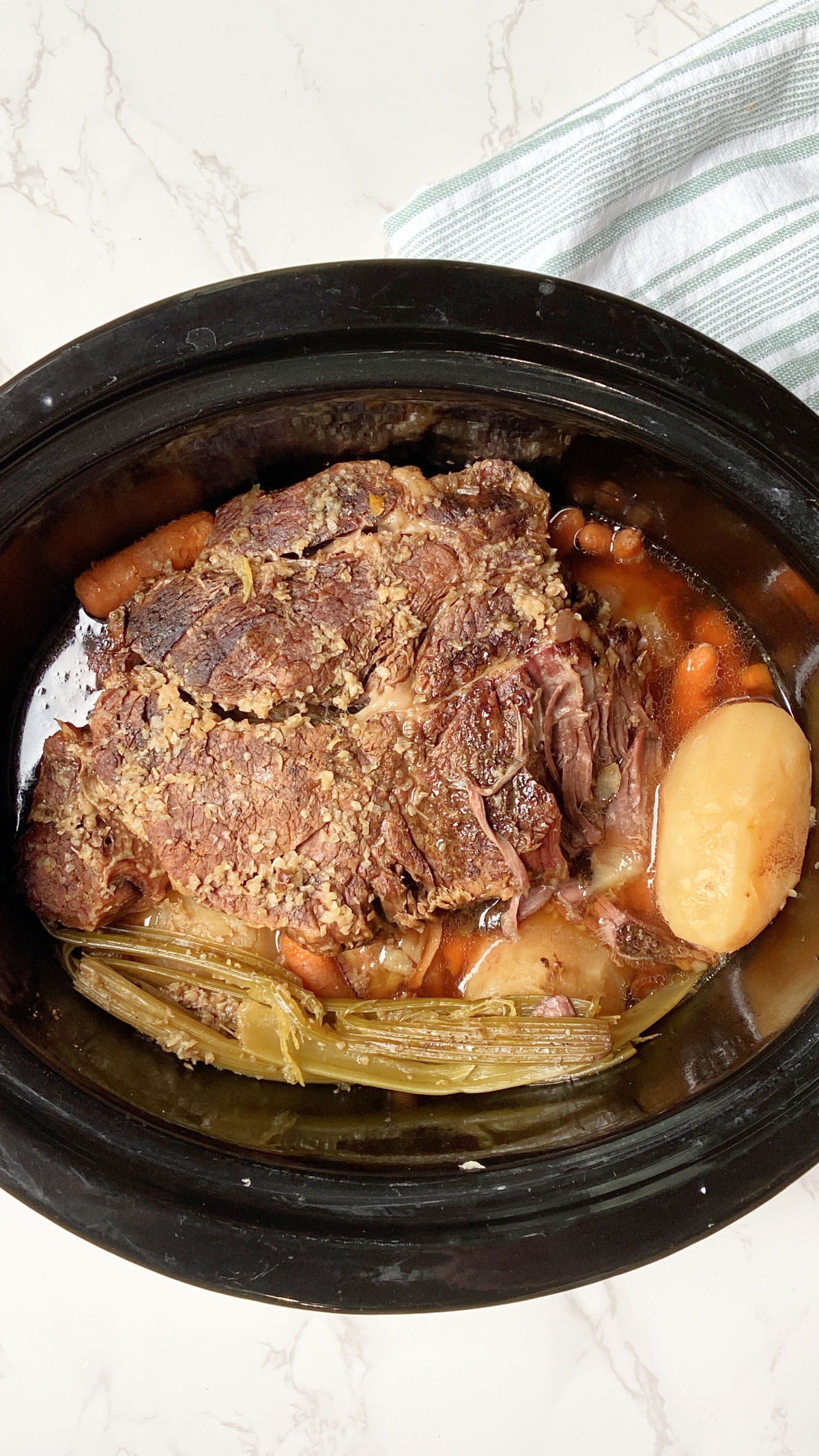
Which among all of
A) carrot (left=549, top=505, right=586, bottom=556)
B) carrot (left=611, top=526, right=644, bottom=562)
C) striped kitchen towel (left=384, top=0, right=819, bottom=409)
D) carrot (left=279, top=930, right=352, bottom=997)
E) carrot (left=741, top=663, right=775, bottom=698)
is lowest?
carrot (left=279, top=930, right=352, bottom=997)

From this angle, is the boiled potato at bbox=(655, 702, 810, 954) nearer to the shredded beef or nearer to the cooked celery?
the cooked celery

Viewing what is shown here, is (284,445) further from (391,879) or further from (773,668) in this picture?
(773,668)

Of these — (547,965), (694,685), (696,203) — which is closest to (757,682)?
(694,685)

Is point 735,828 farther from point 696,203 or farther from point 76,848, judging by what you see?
point 696,203

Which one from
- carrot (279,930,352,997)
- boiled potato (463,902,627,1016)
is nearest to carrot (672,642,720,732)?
boiled potato (463,902,627,1016)

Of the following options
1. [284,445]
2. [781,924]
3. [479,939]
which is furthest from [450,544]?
[781,924]

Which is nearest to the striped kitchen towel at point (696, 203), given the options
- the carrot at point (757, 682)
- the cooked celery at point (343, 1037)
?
the carrot at point (757, 682)
